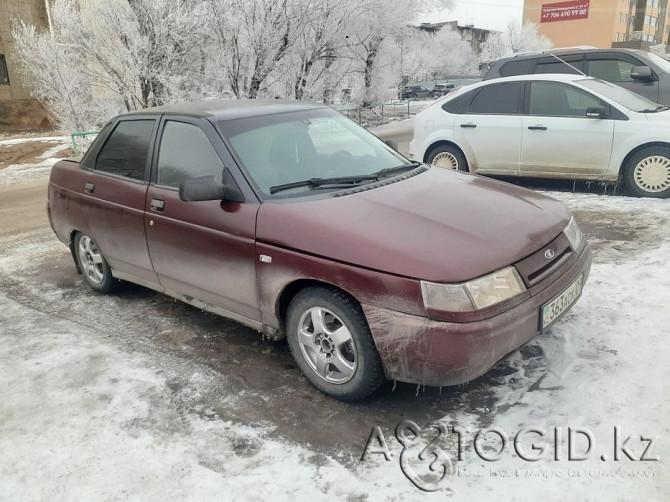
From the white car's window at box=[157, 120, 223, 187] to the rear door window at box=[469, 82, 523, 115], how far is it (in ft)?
17.3

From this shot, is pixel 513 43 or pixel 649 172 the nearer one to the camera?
pixel 649 172

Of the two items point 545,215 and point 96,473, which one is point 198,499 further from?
point 545,215

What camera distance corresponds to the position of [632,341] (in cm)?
372

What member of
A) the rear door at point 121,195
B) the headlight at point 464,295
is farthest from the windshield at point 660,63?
the rear door at point 121,195

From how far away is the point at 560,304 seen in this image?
3.27 meters

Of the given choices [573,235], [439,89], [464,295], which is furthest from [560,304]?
[439,89]

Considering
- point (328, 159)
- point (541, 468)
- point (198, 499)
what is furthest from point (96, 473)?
point (328, 159)

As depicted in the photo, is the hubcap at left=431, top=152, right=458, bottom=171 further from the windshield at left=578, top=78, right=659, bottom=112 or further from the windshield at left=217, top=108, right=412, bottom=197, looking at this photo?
the windshield at left=217, top=108, right=412, bottom=197

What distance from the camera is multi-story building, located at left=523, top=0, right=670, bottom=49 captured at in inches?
2980

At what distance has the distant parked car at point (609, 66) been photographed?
971 cm

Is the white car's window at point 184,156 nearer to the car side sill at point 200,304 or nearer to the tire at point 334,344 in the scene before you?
the car side sill at point 200,304

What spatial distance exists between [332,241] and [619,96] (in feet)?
20.2

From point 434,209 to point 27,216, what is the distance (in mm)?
7480

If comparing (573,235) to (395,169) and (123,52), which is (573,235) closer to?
(395,169)
